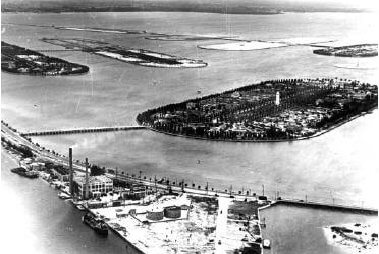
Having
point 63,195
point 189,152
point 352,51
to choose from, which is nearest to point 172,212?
point 63,195

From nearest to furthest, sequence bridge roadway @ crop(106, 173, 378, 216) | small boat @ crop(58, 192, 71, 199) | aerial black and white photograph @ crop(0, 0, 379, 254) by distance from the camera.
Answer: aerial black and white photograph @ crop(0, 0, 379, 254) → bridge roadway @ crop(106, 173, 378, 216) → small boat @ crop(58, 192, 71, 199)

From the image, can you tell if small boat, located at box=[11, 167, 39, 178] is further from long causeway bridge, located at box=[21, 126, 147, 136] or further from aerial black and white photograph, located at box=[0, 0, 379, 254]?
long causeway bridge, located at box=[21, 126, 147, 136]

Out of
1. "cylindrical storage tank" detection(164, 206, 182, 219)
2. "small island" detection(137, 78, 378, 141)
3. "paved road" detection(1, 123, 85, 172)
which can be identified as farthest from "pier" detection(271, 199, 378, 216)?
"small island" detection(137, 78, 378, 141)

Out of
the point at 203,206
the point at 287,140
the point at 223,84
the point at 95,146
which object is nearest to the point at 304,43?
the point at 223,84

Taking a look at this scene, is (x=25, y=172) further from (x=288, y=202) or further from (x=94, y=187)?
(x=288, y=202)

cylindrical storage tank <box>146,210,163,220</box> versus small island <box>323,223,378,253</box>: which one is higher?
cylindrical storage tank <box>146,210,163,220</box>

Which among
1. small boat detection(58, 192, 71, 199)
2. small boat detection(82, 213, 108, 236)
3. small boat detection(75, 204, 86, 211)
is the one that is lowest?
small boat detection(75, 204, 86, 211)

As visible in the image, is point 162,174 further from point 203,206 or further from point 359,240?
point 359,240
